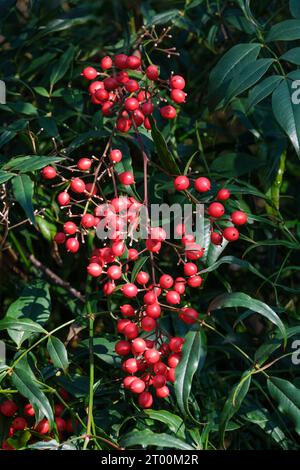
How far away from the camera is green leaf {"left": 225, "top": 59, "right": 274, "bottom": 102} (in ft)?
4.15

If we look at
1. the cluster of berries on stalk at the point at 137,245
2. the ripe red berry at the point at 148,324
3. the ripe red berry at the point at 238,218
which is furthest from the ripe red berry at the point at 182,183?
the ripe red berry at the point at 148,324

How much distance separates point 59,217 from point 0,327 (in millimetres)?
340

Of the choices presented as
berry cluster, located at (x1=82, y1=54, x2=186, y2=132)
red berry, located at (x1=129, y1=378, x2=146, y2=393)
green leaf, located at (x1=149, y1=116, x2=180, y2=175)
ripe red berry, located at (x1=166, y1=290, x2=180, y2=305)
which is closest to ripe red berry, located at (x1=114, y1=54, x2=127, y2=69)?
berry cluster, located at (x1=82, y1=54, x2=186, y2=132)

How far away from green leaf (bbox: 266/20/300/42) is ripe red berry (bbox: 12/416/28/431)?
0.76m

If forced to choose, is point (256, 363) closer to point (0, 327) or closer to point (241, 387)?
point (241, 387)

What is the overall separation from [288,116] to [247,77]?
4.8 inches

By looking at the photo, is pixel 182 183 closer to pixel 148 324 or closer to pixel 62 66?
pixel 148 324

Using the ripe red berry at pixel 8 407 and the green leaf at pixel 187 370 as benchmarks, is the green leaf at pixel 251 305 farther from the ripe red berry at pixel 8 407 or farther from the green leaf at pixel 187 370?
the ripe red berry at pixel 8 407

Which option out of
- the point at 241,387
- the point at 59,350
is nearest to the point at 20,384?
the point at 59,350

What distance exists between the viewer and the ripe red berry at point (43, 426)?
1.28m

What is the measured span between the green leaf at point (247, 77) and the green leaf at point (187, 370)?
40 centimetres

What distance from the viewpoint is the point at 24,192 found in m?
1.21

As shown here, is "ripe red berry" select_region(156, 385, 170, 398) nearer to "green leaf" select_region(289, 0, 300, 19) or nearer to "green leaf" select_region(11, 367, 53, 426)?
"green leaf" select_region(11, 367, 53, 426)

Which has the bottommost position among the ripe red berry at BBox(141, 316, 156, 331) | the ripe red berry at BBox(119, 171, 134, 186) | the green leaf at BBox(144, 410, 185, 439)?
the green leaf at BBox(144, 410, 185, 439)
